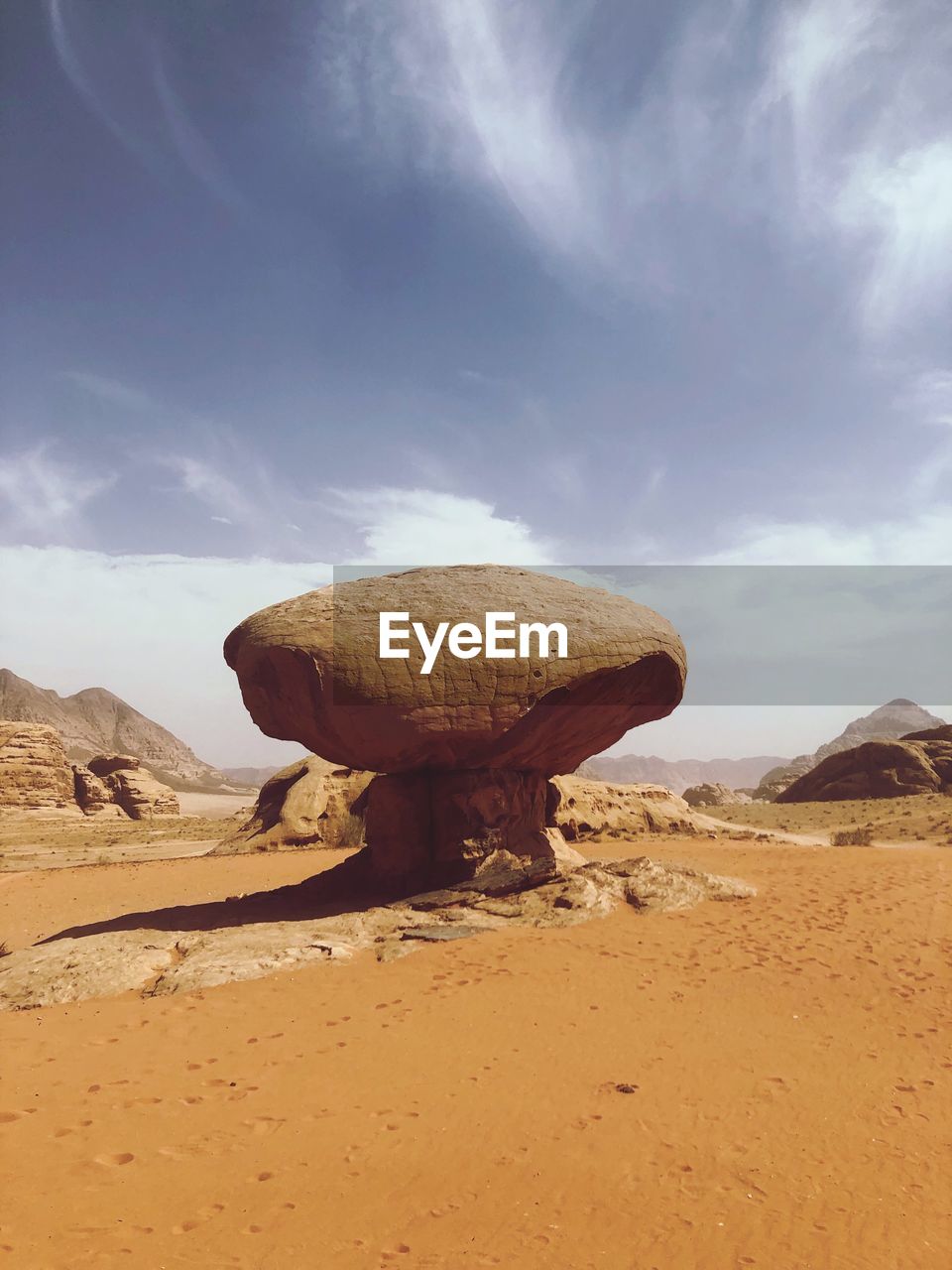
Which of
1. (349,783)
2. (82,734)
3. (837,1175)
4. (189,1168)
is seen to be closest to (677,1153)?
(837,1175)

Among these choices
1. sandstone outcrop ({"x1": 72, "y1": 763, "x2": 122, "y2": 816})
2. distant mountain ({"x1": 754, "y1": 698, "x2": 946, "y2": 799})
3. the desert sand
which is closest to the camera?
the desert sand

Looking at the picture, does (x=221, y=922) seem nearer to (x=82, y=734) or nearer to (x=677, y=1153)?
(x=677, y=1153)

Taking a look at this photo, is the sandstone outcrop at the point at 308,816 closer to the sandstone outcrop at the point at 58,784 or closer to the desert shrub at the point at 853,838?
the desert shrub at the point at 853,838

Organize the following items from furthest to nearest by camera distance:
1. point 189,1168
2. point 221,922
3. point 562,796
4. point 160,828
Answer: point 160,828
point 562,796
point 221,922
point 189,1168

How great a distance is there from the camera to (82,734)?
123m

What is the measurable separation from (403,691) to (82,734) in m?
132

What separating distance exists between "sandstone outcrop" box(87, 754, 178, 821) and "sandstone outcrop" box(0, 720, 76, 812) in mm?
2603

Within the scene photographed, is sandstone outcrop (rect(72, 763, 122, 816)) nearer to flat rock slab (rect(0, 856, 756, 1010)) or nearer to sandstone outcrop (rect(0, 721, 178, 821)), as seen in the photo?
sandstone outcrop (rect(0, 721, 178, 821))

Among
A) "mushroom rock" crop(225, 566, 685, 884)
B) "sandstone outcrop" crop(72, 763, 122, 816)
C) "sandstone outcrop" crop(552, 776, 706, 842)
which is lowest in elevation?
"sandstone outcrop" crop(72, 763, 122, 816)

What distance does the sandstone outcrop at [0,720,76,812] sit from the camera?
37719 millimetres

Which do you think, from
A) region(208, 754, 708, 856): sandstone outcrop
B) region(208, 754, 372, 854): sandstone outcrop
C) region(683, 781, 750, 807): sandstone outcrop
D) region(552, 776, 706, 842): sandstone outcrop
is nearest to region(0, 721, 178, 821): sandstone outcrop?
region(208, 754, 708, 856): sandstone outcrop

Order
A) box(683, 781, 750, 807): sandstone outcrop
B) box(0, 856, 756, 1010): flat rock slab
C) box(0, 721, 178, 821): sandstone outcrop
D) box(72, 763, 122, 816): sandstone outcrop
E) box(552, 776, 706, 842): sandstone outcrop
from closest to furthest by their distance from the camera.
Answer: box(0, 856, 756, 1010): flat rock slab < box(552, 776, 706, 842): sandstone outcrop < box(0, 721, 178, 821): sandstone outcrop < box(72, 763, 122, 816): sandstone outcrop < box(683, 781, 750, 807): sandstone outcrop

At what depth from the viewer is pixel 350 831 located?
2273cm

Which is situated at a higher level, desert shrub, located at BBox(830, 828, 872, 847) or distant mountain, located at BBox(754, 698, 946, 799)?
distant mountain, located at BBox(754, 698, 946, 799)
